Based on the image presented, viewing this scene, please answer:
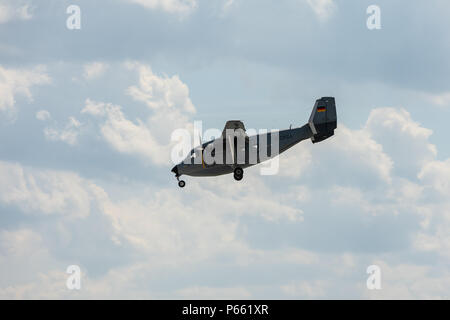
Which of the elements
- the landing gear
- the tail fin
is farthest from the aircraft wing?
the tail fin

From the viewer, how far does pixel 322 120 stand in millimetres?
69125

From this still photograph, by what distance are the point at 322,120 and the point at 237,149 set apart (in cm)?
1162

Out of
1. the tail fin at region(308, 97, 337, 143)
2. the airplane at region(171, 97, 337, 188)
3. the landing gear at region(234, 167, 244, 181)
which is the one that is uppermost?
the tail fin at region(308, 97, 337, 143)

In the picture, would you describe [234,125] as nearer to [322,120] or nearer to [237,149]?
[237,149]

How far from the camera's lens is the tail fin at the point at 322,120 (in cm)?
6888

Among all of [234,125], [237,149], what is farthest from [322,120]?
[234,125]

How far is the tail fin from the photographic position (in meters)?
68.9

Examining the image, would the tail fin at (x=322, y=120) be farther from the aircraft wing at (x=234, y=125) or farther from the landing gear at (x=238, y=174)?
the aircraft wing at (x=234, y=125)

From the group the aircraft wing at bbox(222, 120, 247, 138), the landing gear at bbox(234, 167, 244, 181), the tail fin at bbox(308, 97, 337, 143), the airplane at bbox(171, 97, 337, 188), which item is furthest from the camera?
the tail fin at bbox(308, 97, 337, 143)

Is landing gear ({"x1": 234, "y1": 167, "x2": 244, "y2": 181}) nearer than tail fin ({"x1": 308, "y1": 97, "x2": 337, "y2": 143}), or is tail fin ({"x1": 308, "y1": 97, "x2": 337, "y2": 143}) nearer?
landing gear ({"x1": 234, "y1": 167, "x2": 244, "y2": 181})

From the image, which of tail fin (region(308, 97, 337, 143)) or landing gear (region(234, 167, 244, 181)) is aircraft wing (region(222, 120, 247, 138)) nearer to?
landing gear (region(234, 167, 244, 181))
